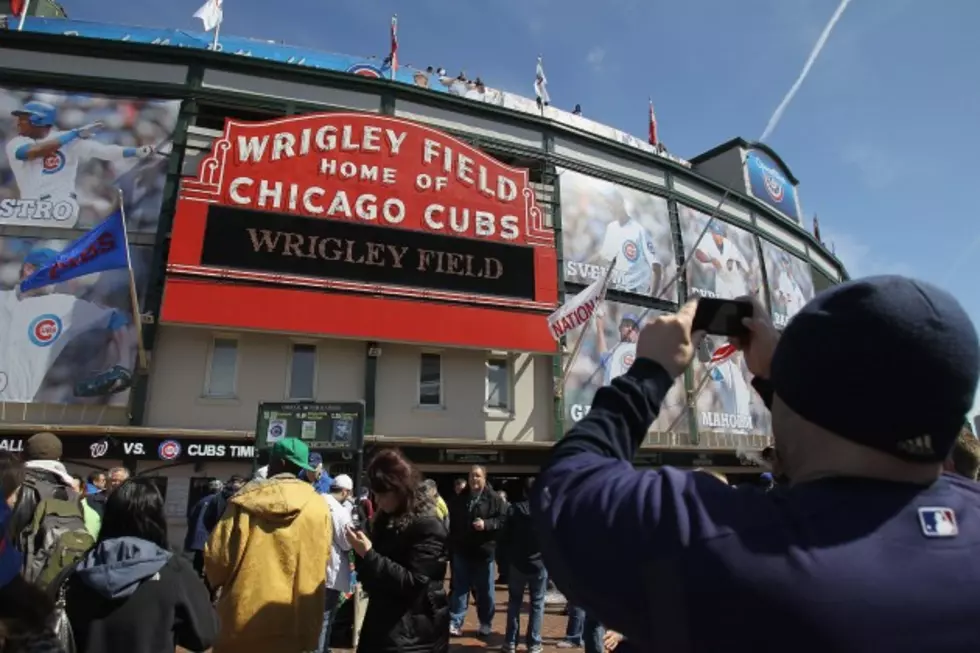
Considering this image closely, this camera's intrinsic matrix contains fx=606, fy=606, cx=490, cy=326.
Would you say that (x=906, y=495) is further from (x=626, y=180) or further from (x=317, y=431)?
(x=626, y=180)

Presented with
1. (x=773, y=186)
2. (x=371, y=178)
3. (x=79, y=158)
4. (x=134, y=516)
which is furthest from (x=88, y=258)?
(x=773, y=186)

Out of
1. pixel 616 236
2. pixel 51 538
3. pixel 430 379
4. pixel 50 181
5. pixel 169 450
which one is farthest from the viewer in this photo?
pixel 616 236

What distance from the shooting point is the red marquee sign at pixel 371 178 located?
1598 cm

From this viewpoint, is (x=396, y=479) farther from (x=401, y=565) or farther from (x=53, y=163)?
(x=53, y=163)

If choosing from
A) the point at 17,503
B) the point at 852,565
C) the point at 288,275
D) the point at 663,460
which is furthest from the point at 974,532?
the point at 663,460

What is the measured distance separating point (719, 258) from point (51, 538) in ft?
75.9

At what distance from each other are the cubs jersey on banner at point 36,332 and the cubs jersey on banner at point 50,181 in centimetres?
204

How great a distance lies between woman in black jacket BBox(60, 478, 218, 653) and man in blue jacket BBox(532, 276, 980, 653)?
102 inches

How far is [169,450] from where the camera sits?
13930 mm

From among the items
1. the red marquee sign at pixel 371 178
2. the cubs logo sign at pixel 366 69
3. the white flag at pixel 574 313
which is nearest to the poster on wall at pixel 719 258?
the red marquee sign at pixel 371 178

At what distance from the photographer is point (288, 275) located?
15461 mm

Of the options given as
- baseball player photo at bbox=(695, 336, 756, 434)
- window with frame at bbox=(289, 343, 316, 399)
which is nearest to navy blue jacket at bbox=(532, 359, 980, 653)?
window with frame at bbox=(289, 343, 316, 399)

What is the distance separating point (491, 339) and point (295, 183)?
6795mm

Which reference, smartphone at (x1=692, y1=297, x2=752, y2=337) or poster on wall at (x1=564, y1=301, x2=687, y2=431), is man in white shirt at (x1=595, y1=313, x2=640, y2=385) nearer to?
poster on wall at (x1=564, y1=301, x2=687, y2=431)
